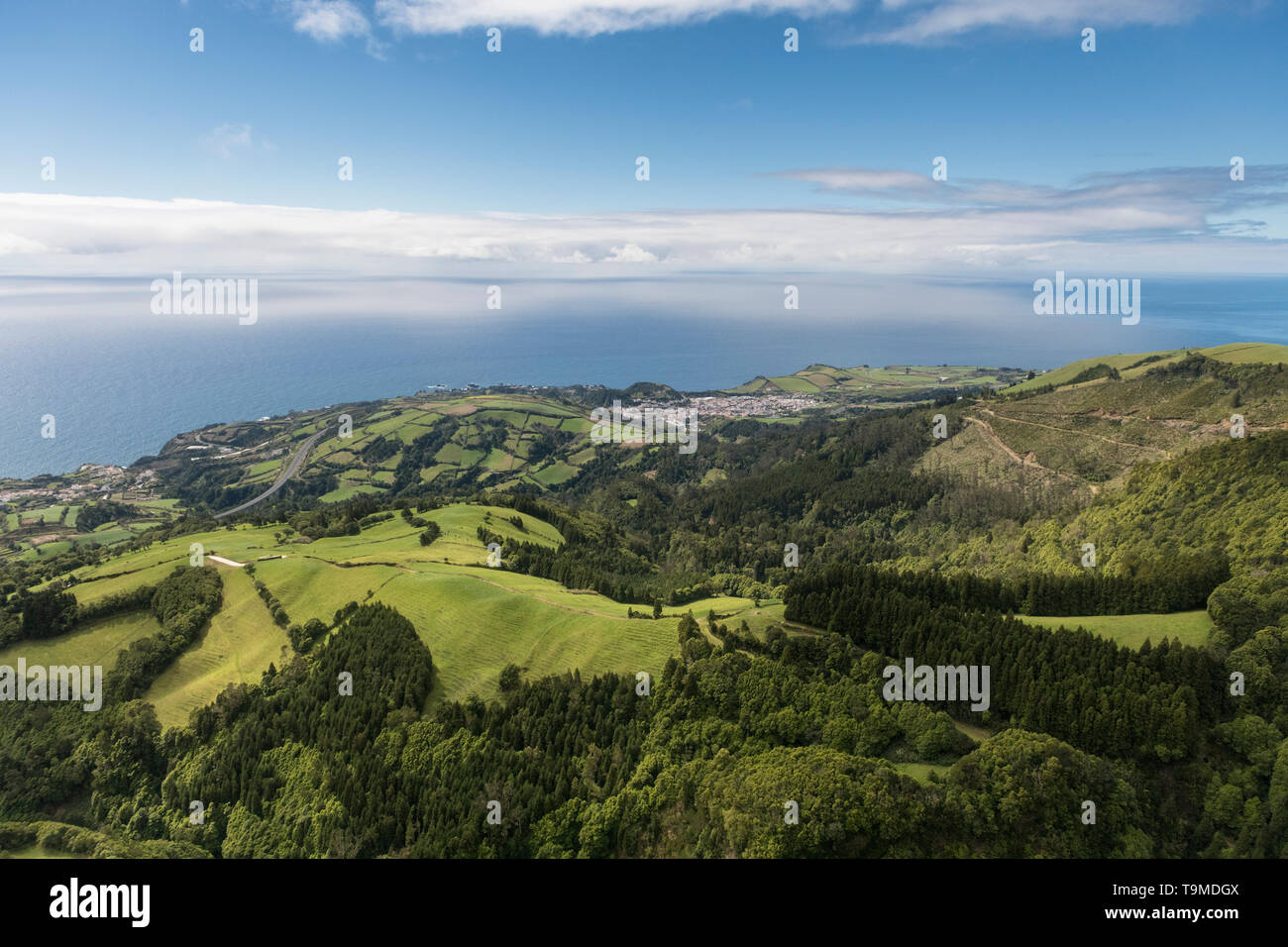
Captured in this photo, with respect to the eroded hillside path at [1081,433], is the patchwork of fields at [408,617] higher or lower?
lower

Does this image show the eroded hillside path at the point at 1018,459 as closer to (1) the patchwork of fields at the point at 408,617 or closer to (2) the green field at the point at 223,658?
(1) the patchwork of fields at the point at 408,617

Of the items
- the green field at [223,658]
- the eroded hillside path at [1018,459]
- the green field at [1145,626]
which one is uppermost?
the eroded hillside path at [1018,459]

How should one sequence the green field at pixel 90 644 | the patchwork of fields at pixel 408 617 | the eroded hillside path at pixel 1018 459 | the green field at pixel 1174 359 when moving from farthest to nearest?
the green field at pixel 1174 359 < the eroded hillside path at pixel 1018 459 < the green field at pixel 90 644 < the patchwork of fields at pixel 408 617

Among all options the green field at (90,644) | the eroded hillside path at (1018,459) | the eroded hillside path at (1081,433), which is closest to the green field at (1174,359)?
the eroded hillside path at (1081,433)

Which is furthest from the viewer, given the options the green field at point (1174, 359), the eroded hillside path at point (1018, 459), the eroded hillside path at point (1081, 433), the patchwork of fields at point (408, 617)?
the green field at point (1174, 359)

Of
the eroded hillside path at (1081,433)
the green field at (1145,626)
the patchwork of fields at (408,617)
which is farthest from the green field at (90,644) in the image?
the eroded hillside path at (1081,433)

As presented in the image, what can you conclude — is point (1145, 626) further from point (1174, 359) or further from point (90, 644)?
point (1174, 359)

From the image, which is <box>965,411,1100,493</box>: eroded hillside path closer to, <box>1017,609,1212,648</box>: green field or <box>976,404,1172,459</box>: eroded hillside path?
<box>976,404,1172,459</box>: eroded hillside path

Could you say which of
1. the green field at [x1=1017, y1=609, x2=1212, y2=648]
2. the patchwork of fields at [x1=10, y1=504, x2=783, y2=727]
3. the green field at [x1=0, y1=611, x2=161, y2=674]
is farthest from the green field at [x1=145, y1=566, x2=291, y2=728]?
the green field at [x1=1017, y1=609, x2=1212, y2=648]

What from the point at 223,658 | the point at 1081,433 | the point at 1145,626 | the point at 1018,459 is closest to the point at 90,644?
the point at 223,658

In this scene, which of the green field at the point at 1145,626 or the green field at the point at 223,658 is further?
the green field at the point at 223,658
